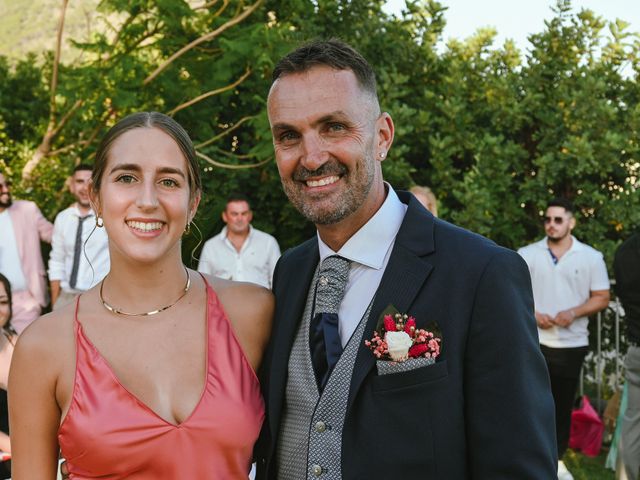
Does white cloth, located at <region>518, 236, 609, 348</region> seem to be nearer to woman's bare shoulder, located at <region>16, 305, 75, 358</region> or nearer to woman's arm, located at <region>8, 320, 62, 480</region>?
woman's bare shoulder, located at <region>16, 305, 75, 358</region>

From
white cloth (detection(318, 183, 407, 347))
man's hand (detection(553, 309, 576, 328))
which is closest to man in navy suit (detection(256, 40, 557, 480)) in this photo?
white cloth (detection(318, 183, 407, 347))

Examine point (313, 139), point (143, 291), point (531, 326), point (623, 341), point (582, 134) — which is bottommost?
point (623, 341)

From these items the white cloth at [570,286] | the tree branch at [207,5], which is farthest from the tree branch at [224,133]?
the white cloth at [570,286]

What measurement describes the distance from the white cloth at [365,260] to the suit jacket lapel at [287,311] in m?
0.17

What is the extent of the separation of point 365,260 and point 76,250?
205 inches

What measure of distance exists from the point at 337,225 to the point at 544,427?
2.93 ft

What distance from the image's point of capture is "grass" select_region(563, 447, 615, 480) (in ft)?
22.4

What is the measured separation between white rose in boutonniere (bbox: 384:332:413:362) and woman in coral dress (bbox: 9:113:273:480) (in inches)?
27.7

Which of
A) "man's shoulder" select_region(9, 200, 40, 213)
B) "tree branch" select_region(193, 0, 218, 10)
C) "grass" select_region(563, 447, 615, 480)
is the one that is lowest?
"grass" select_region(563, 447, 615, 480)

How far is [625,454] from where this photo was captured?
599 centimetres

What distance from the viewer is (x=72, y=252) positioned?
7215 millimetres

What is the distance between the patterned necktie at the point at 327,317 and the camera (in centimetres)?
242

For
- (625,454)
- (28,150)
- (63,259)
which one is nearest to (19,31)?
(28,150)

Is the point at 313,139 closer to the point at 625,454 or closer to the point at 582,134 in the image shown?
the point at 625,454
